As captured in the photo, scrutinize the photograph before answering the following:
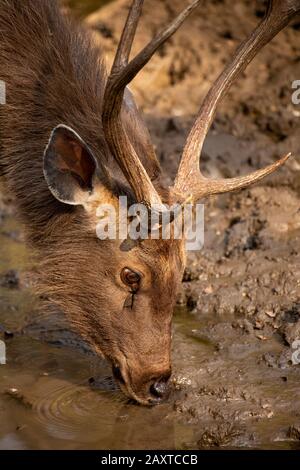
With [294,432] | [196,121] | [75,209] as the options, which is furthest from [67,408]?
[196,121]

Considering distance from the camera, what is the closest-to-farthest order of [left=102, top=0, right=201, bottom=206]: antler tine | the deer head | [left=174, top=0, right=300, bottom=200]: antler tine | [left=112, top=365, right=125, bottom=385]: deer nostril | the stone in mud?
1. [left=102, top=0, right=201, bottom=206]: antler tine
2. the stone in mud
3. the deer head
4. [left=112, top=365, right=125, bottom=385]: deer nostril
5. [left=174, top=0, right=300, bottom=200]: antler tine

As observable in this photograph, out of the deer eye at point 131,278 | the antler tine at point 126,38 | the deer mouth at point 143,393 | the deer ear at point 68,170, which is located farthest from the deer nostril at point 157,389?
the antler tine at point 126,38

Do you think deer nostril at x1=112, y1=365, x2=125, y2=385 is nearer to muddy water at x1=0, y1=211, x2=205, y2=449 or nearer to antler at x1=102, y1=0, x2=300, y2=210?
muddy water at x1=0, y1=211, x2=205, y2=449

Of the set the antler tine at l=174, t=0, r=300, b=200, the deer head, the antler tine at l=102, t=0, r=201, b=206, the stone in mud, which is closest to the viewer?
the antler tine at l=102, t=0, r=201, b=206

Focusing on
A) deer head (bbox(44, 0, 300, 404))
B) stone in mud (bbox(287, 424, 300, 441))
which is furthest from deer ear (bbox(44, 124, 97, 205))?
stone in mud (bbox(287, 424, 300, 441))

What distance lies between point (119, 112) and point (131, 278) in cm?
103

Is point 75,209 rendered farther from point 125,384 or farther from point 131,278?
point 125,384

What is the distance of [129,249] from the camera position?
5984 mm

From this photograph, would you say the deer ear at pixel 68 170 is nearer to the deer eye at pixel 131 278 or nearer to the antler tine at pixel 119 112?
the antler tine at pixel 119 112

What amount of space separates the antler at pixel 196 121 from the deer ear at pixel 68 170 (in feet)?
0.90

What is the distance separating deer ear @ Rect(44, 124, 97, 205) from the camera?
5996 millimetres

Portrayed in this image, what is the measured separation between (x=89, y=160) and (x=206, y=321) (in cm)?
199

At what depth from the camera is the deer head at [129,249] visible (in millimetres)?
5902

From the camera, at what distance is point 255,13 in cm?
1113
